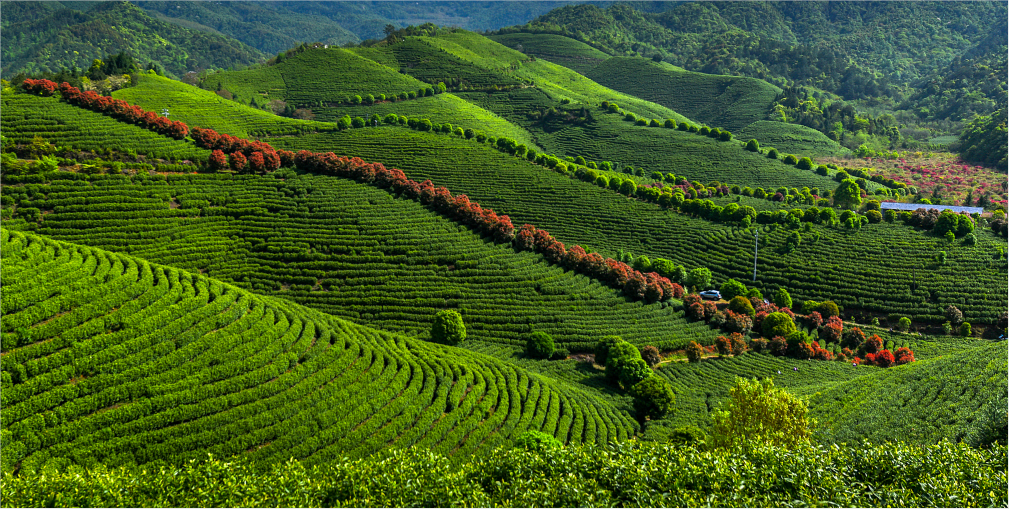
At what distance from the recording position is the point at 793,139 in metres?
140

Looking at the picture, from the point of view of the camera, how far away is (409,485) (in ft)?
53.4

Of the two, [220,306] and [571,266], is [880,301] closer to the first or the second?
[571,266]

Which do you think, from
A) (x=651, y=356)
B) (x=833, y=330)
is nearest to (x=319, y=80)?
(x=651, y=356)

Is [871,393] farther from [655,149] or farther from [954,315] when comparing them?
[655,149]

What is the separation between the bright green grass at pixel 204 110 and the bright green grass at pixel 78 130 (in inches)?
796

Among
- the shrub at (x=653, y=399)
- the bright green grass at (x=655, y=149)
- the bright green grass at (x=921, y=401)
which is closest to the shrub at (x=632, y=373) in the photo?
the shrub at (x=653, y=399)

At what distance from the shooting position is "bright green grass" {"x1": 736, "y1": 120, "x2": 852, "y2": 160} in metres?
134

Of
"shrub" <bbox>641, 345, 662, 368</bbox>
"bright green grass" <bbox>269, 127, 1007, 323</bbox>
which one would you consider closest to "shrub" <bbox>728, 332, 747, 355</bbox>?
"shrub" <bbox>641, 345, 662, 368</bbox>

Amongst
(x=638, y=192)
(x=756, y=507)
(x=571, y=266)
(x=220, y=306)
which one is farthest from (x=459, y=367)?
(x=638, y=192)

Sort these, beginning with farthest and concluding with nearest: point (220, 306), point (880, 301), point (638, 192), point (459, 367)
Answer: point (638, 192)
point (880, 301)
point (459, 367)
point (220, 306)

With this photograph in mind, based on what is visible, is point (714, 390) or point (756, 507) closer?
point (756, 507)

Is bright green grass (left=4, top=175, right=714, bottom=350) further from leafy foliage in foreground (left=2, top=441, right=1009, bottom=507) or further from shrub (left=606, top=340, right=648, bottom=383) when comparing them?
leafy foliage in foreground (left=2, top=441, right=1009, bottom=507)

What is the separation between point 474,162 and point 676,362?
51.9 meters

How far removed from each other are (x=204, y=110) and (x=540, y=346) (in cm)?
7784
